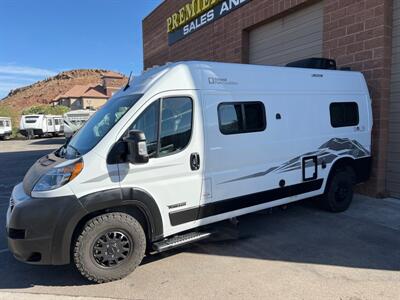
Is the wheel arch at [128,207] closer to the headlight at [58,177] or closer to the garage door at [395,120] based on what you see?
the headlight at [58,177]

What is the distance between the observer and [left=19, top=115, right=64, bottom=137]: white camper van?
32625 millimetres

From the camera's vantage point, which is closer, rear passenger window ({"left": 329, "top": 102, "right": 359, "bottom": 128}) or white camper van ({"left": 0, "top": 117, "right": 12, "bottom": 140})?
rear passenger window ({"left": 329, "top": 102, "right": 359, "bottom": 128})

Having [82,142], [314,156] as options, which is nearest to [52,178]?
[82,142]

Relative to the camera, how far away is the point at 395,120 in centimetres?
724

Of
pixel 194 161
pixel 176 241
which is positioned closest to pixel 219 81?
pixel 194 161

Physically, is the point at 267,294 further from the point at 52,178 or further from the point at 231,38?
the point at 231,38

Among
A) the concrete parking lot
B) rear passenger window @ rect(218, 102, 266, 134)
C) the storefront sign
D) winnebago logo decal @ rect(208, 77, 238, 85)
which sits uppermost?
the storefront sign

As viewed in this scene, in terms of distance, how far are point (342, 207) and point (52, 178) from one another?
480 cm

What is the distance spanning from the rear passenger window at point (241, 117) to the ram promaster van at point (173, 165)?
15 mm

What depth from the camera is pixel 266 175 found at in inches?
202

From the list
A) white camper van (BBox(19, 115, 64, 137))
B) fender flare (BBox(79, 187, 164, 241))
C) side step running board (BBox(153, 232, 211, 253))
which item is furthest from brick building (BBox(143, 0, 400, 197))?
white camper van (BBox(19, 115, 64, 137))

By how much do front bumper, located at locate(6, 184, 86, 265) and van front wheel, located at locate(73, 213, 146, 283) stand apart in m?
0.17

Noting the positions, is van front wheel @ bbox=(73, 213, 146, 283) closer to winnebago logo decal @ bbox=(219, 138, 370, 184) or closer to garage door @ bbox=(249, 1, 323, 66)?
winnebago logo decal @ bbox=(219, 138, 370, 184)

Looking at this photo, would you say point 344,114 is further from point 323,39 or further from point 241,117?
point 323,39
